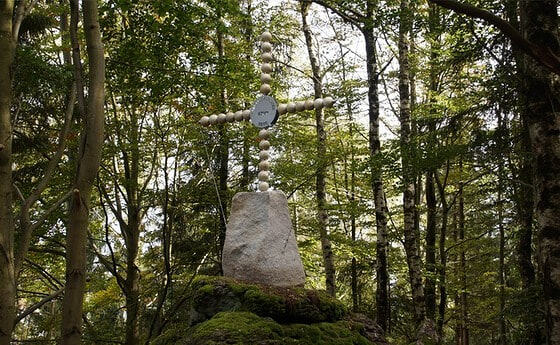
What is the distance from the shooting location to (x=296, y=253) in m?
4.44

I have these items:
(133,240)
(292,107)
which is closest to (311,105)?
(292,107)

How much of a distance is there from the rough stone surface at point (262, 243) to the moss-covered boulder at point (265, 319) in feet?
0.74

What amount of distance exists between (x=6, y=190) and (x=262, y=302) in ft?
9.85

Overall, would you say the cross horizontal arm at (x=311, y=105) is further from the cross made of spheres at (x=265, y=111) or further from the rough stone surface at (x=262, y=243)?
the rough stone surface at (x=262, y=243)

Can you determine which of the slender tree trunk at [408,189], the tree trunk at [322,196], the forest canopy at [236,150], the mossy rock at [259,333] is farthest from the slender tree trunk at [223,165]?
the mossy rock at [259,333]

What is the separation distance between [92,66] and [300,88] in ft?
33.1

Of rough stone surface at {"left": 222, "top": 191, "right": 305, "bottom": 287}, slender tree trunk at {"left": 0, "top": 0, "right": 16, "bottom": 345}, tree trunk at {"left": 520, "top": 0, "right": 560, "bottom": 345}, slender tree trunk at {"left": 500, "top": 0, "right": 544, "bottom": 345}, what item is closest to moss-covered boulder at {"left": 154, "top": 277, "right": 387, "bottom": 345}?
rough stone surface at {"left": 222, "top": 191, "right": 305, "bottom": 287}

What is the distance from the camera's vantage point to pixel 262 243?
426 cm

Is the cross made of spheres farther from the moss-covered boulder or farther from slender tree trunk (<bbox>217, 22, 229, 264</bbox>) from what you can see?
slender tree trunk (<bbox>217, 22, 229, 264</bbox>)

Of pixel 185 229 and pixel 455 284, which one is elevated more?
pixel 185 229

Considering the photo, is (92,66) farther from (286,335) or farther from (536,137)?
(536,137)

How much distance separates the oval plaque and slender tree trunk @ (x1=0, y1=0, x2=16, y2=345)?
2.64 meters

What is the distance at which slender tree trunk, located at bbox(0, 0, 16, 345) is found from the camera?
4598 mm

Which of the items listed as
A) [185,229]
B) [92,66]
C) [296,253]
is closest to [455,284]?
[185,229]
